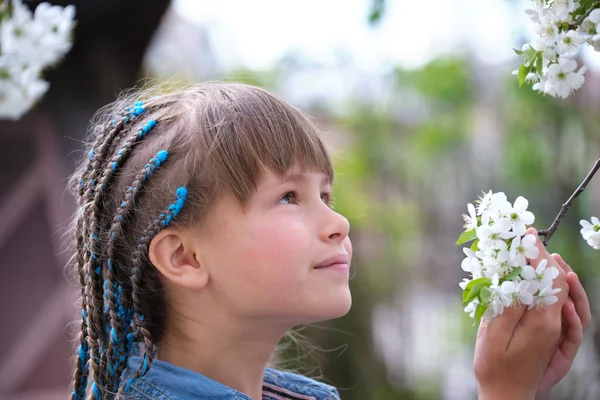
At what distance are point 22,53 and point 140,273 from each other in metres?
0.91

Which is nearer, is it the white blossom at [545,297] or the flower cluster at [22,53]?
the white blossom at [545,297]

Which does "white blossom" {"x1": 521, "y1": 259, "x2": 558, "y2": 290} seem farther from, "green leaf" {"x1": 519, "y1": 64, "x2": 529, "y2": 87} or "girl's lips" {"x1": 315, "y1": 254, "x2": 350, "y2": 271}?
"girl's lips" {"x1": 315, "y1": 254, "x2": 350, "y2": 271}

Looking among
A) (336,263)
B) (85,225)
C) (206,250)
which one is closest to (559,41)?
(336,263)

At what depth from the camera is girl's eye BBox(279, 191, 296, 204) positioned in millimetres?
1447

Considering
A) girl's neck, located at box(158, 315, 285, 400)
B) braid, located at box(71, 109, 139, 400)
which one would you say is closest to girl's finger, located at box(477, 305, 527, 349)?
girl's neck, located at box(158, 315, 285, 400)

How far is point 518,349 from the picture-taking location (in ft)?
4.04

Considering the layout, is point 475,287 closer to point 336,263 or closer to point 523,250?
point 523,250

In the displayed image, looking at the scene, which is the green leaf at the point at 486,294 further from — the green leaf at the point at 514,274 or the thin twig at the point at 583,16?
the thin twig at the point at 583,16

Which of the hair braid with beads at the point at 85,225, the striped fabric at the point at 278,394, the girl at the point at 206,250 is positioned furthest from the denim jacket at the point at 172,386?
the striped fabric at the point at 278,394

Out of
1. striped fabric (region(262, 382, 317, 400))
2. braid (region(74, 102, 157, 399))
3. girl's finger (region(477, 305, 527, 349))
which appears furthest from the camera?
striped fabric (region(262, 382, 317, 400))

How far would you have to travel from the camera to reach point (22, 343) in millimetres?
4648

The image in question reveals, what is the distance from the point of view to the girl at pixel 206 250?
1398 millimetres

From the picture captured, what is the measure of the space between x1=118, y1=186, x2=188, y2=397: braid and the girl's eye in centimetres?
19

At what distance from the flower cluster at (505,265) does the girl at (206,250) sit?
20 centimetres
